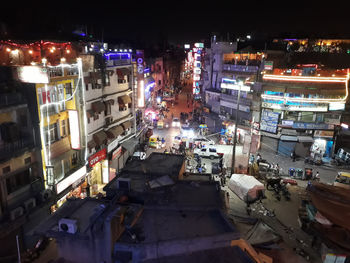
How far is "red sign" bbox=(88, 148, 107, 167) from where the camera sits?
2305cm

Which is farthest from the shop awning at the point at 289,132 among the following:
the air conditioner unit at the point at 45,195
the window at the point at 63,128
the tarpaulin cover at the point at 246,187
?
the air conditioner unit at the point at 45,195

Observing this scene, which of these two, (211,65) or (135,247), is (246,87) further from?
(135,247)

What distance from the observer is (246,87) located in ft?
106

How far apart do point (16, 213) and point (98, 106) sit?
35.2 feet

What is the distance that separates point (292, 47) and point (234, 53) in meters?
14.5

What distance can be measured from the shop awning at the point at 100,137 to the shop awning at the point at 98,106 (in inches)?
85.5

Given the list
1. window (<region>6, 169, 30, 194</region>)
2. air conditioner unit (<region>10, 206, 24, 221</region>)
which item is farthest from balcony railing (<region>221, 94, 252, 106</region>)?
air conditioner unit (<region>10, 206, 24, 221</region>)

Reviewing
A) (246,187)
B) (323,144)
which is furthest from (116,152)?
(323,144)

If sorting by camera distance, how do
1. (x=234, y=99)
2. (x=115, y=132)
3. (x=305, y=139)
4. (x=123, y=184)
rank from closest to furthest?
(x=123, y=184)
(x=115, y=132)
(x=305, y=139)
(x=234, y=99)

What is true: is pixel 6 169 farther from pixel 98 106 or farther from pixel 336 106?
pixel 336 106

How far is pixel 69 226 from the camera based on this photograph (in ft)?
30.4

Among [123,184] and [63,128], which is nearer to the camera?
[123,184]

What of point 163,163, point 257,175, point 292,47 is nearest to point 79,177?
point 163,163

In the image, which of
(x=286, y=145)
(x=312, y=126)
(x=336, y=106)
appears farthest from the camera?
(x=286, y=145)
